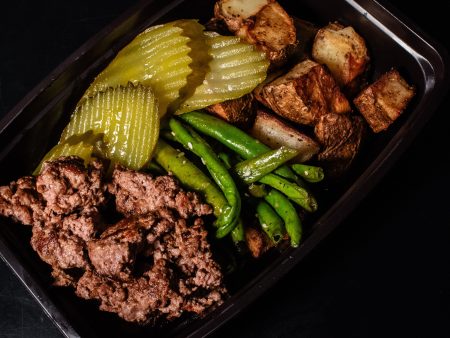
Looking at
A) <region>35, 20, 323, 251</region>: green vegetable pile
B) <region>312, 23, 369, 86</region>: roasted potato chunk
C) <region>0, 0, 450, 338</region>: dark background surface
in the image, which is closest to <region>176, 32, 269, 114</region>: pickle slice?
<region>35, 20, 323, 251</region>: green vegetable pile

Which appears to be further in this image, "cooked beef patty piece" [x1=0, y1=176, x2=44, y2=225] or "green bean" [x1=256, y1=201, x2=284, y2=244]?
"green bean" [x1=256, y1=201, x2=284, y2=244]

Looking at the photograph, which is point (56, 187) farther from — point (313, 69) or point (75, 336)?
point (313, 69)

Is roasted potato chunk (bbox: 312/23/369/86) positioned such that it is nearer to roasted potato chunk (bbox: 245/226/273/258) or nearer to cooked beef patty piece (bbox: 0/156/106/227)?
roasted potato chunk (bbox: 245/226/273/258)

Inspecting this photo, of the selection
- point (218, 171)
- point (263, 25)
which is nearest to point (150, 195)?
point (218, 171)

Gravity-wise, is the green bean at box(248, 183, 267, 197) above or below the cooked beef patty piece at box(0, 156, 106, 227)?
above

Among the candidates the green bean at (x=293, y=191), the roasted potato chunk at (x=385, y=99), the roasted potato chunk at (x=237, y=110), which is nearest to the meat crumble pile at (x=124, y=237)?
the green bean at (x=293, y=191)

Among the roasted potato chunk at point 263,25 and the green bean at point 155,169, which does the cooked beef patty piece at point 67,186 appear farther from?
the roasted potato chunk at point 263,25

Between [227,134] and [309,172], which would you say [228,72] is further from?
[309,172]
